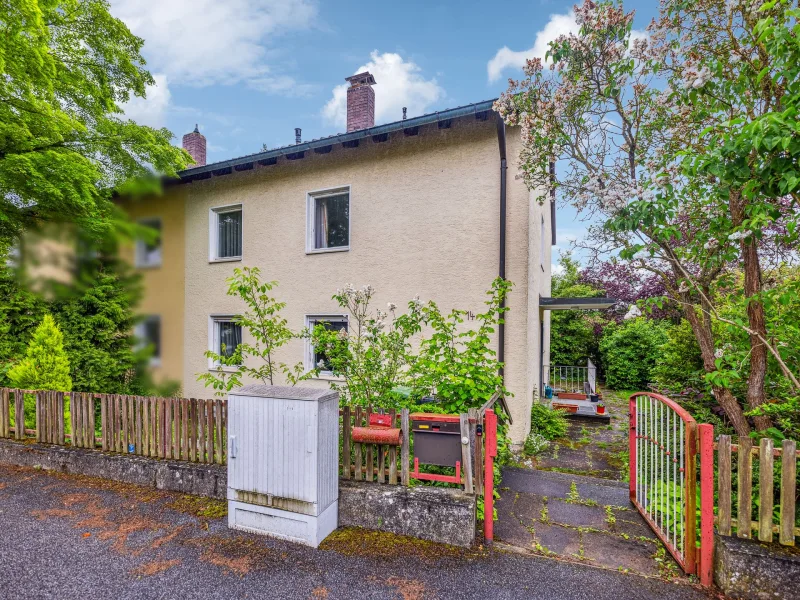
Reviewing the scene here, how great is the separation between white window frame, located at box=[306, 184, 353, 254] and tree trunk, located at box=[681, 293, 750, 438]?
562 centimetres

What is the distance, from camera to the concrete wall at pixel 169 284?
9484 millimetres

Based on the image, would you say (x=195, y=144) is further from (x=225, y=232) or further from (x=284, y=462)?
(x=284, y=462)

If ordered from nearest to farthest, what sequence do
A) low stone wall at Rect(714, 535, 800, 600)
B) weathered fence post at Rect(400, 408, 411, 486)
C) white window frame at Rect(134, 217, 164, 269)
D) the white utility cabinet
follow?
low stone wall at Rect(714, 535, 800, 600), the white utility cabinet, weathered fence post at Rect(400, 408, 411, 486), white window frame at Rect(134, 217, 164, 269)

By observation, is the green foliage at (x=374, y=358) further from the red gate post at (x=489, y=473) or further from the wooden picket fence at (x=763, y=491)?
the wooden picket fence at (x=763, y=491)

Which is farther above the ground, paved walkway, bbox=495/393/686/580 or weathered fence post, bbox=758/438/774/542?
weathered fence post, bbox=758/438/774/542

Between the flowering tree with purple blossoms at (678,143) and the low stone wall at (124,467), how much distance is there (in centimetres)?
539

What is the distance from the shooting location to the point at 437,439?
378cm

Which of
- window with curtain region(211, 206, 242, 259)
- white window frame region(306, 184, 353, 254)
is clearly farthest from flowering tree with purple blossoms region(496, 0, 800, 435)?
window with curtain region(211, 206, 242, 259)

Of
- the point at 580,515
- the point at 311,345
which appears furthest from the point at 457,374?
the point at 311,345

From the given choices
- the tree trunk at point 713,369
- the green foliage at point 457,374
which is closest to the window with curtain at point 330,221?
the green foliage at point 457,374

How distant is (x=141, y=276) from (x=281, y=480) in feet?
27.8

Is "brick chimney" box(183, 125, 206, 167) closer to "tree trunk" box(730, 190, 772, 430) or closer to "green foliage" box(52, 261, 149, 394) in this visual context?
"green foliage" box(52, 261, 149, 394)

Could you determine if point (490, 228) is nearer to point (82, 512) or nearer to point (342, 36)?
point (342, 36)

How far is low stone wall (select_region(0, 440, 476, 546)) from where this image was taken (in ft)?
11.7
